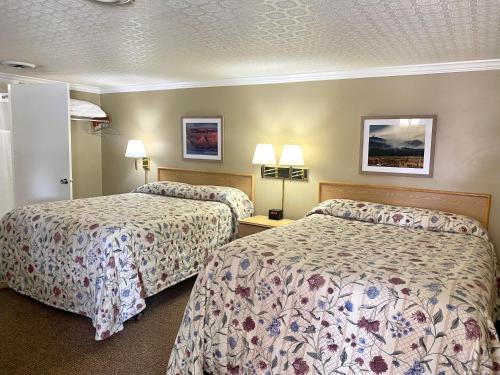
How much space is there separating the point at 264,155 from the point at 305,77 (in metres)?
0.96

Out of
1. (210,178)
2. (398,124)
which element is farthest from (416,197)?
(210,178)

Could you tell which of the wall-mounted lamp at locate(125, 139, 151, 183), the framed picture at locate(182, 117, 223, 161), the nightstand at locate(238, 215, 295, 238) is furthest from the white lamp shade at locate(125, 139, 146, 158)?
the nightstand at locate(238, 215, 295, 238)

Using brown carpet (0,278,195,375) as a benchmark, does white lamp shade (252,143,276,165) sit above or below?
above

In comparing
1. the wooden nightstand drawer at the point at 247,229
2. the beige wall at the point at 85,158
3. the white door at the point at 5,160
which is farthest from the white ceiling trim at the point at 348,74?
the wooden nightstand drawer at the point at 247,229

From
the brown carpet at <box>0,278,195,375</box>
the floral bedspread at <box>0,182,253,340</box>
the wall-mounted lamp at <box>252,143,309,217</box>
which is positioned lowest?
the brown carpet at <box>0,278,195,375</box>

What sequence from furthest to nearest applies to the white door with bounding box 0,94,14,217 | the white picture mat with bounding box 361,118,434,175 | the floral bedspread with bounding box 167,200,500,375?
the white door with bounding box 0,94,14,217, the white picture mat with bounding box 361,118,434,175, the floral bedspread with bounding box 167,200,500,375

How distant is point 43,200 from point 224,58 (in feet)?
9.22

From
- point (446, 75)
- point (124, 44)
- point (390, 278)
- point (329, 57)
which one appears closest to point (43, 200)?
point (124, 44)

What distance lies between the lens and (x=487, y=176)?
329 cm

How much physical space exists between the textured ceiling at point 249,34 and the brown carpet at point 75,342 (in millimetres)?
2170

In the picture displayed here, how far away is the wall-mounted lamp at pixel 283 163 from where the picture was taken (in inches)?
156

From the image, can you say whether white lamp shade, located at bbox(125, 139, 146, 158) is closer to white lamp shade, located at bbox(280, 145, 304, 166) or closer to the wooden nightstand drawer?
the wooden nightstand drawer

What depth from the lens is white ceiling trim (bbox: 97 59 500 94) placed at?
3.27 metres

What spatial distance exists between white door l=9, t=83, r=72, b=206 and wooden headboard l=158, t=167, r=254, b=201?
51.8 inches
